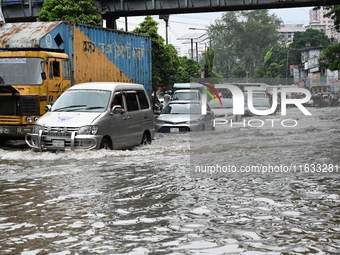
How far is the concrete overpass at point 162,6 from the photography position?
113 ft

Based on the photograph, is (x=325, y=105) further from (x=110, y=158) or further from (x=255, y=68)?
(x=255, y=68)

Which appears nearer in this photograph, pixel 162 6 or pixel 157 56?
pixel 162 6

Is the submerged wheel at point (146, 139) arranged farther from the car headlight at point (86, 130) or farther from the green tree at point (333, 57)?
the green tree at point (333, 57)

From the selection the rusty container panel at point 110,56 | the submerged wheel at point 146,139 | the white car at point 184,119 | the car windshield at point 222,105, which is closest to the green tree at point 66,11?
the rusty container panel at point 110,56

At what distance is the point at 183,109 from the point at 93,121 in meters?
7.41

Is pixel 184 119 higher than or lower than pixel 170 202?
higher

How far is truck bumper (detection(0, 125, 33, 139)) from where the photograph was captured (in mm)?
14758

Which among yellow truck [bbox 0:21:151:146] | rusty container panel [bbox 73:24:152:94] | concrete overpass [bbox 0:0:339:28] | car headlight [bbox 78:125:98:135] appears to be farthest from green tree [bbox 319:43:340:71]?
car headlight [bbox 78:125:98:135]

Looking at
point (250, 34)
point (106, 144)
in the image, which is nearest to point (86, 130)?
point (106, 144)

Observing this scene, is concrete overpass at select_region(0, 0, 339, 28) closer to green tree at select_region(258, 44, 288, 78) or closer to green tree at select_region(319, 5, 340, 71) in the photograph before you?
green tree at select_region(319, 5, 340, 71)

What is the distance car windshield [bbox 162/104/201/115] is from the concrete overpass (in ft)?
54.2

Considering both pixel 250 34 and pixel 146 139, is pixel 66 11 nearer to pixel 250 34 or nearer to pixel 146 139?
pixel 146 139

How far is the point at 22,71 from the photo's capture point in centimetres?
1505

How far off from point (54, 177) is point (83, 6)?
2472cm
